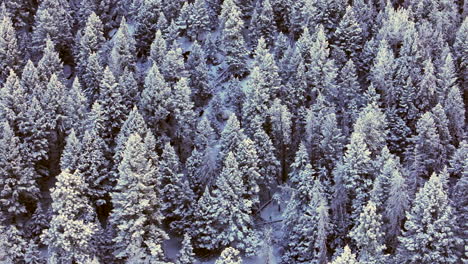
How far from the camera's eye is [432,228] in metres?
60.9

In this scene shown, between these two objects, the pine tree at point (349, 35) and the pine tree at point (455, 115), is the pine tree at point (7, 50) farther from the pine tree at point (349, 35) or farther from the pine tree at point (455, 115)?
the pine tree at point (455, 115)

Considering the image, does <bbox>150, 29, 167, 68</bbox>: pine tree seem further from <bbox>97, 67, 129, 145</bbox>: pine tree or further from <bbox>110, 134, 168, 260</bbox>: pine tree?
<bbox>110, 134, 168, 260</bbox>: pine tree

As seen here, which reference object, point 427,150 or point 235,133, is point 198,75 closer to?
point 235,133

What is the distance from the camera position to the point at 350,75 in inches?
3241

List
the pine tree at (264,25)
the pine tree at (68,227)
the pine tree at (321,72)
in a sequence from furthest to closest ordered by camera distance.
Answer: the pine tree at (264,25)
the pine tree at (321,72)
the pine tree at (68,227)

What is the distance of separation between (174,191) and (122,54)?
78.9 ft

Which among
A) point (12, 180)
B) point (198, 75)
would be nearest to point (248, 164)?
point (198, 75)

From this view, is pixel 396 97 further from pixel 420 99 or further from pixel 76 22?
pixel 76 22

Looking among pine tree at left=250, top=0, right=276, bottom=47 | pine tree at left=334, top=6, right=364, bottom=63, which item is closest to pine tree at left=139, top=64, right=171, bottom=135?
pine tree at left=250, top=0, right=276, bottom=47

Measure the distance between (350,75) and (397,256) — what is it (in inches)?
1074

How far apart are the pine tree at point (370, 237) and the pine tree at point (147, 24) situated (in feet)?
153

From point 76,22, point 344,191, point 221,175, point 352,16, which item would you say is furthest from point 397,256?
point 76,22

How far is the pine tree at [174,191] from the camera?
7275 cm

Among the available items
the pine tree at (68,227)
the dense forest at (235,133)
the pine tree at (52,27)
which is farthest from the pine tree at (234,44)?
the pine tree at (68,227)
